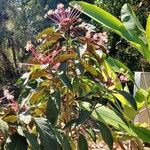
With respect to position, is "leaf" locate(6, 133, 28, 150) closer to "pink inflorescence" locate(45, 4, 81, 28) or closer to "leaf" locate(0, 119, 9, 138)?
"leaf" locate(0, 119, 9, 138)

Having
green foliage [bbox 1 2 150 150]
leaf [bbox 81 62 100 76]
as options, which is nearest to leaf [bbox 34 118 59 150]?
green foliage [bbox 1 2 150 150]

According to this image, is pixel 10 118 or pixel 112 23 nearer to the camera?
pixel 10 118

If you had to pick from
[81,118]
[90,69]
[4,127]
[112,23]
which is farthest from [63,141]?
[112,23]

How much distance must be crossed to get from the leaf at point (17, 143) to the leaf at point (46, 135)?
60mm

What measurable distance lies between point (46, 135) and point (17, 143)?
8 cm

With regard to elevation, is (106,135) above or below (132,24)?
below

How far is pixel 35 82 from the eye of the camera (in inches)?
64.1

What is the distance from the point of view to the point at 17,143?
1.34m

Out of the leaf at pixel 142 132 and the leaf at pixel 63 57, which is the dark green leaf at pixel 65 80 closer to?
the leaf at pixel 63 57

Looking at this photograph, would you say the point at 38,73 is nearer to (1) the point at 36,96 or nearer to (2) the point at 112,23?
(1) the point at 36,96

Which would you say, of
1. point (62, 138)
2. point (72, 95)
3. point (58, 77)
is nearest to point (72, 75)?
point (72, 95)

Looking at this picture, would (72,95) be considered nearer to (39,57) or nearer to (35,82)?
(35,82)

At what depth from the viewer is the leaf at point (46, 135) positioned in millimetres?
1301

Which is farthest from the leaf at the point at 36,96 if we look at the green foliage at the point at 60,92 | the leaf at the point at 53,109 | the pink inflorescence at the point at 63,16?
the pink inflorescence at the point at 63,16
